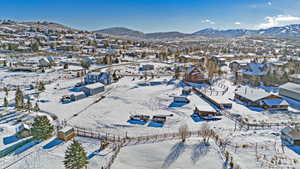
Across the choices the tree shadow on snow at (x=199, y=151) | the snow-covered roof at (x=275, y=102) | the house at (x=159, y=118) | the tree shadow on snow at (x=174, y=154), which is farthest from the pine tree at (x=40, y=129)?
the snow-covered roof at (x=275, y=102)

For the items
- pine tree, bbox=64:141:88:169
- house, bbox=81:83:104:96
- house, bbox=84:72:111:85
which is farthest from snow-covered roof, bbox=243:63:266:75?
pine tree, bbox=64:141:88:169

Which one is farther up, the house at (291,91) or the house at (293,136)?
the house at (291,91)

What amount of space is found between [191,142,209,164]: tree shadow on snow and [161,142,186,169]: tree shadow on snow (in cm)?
106

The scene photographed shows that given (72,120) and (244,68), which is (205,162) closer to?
(72,120)

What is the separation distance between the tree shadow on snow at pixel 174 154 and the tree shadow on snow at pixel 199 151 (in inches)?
41.6

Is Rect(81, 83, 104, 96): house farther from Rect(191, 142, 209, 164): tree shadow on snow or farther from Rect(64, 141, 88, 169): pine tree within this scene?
Rect(191, 142, 209, 164): tree shadow on snow

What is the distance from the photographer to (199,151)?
18.1 metres

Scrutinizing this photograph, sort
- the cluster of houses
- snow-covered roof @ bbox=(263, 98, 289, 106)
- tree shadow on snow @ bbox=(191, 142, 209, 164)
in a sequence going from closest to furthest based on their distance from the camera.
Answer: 1. tree shadow on snow @ bbox=(191, 142, 209, 164)
2. snow-covered roof @ bbox=(263, 98, 289, 106)
3. the cluster of houses

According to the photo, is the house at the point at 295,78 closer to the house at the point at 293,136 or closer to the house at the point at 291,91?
the house at the point at 291,91

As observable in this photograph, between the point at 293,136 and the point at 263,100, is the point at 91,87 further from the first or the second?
the point at 293,136

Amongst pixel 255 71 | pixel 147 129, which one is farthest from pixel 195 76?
pixel 147 129

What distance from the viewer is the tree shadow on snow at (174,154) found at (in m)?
16.2

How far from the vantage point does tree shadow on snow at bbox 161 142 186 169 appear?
1616 cm

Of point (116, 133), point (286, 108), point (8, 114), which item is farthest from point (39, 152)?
point (286, 108)
